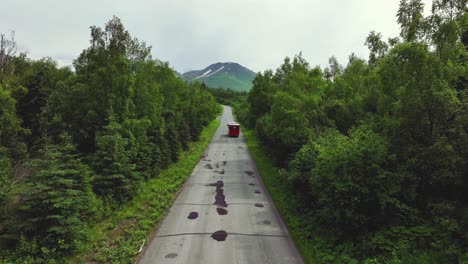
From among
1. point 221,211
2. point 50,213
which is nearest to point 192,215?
point 221,211

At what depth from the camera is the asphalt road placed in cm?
1016

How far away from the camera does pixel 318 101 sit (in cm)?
1978

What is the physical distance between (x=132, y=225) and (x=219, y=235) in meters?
4.10

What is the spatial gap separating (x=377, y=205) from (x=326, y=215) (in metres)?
1.89

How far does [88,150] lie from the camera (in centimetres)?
1816

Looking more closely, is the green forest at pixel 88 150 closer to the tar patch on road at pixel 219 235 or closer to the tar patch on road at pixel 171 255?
the tar patch on road at pixel 171 255

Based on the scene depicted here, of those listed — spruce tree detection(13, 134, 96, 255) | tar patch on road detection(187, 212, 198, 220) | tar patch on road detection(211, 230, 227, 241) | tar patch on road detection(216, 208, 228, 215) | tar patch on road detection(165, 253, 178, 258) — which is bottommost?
tar patch on road detection(165, 253, 178, 258)

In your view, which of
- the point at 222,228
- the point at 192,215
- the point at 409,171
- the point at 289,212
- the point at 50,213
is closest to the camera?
the point at 409,171

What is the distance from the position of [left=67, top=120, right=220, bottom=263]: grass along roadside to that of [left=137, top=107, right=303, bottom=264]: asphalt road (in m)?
0.47

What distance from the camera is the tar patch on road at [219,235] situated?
1143 centimetres

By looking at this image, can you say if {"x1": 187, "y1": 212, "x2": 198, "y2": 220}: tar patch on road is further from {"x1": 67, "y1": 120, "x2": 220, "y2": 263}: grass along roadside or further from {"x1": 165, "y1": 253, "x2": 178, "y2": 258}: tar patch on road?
{"x1": 165, "y1": 253, "x2": 178, "y2": 258}: tar patch on road

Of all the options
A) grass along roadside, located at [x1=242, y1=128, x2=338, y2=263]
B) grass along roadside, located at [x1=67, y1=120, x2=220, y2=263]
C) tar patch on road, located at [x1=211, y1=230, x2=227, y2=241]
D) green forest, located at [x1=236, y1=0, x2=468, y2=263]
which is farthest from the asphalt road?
green forest, located at [x1=236, y1=0, x2=468, y2=263]

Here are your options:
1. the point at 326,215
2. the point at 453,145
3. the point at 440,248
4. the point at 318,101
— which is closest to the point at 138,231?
the point at 326,215

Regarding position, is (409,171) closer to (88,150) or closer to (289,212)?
(289,212)
